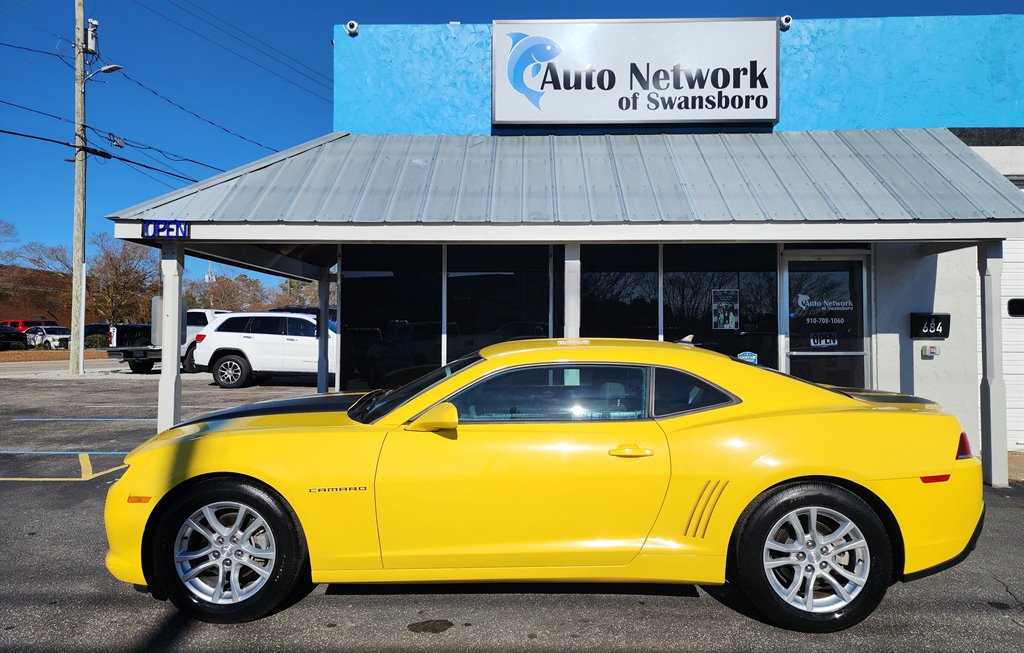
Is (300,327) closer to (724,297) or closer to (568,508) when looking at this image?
(724,297)

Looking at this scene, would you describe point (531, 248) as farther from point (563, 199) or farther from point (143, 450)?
point (143, 450)

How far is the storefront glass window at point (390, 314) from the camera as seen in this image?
26.8ft

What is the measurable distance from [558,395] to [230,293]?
68295mm

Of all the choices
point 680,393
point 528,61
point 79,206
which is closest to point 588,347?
Answer: point 680,393

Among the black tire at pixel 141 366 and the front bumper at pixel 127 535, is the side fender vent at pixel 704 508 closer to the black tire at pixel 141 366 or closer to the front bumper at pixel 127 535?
the front bumper at pixel 127 535

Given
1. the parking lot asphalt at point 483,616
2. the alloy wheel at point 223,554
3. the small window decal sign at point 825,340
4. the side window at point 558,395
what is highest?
the small window decal sign at point 825,340

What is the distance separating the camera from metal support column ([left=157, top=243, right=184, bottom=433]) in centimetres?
633

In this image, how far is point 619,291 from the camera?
26.5 feet

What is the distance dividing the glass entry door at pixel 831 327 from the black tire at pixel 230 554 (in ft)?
21.5

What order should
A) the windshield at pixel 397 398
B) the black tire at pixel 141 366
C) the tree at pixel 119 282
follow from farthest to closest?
the tree at pixel 119 282
the black tire at pixel 141 366
the windshield at pixel 397 398

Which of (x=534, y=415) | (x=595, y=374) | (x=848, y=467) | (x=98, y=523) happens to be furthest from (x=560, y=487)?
(x=98, y=523)

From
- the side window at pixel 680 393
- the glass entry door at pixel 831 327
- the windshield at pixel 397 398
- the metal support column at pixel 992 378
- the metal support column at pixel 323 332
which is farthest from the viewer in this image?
the metal support column at pixel 323 332

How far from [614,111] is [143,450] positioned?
6.68 m

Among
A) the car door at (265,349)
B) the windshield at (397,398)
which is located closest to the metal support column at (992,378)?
the windshield at (397,398)
